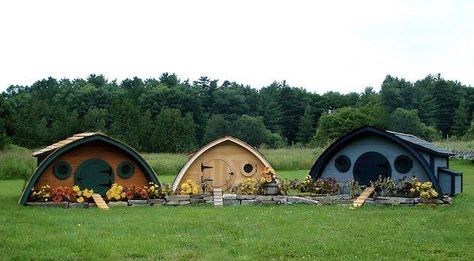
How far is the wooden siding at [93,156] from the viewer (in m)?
18.0

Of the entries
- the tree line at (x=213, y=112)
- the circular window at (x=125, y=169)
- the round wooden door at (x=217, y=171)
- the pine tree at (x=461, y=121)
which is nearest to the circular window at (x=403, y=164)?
the round wooden door at (x=217, y=171)

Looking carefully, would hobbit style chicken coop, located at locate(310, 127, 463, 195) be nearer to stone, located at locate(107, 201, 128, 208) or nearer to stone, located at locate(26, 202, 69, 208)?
stone, located at locate(107, 201, 128, 208)

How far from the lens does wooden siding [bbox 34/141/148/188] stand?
59.0 feet

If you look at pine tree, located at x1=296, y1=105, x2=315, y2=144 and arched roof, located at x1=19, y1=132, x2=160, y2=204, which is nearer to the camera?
arched roof, located at x1=19, y1=132, x2=160, y2=204

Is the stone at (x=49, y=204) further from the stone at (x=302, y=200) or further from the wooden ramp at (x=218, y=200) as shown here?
the stone at (x=302, y=200)

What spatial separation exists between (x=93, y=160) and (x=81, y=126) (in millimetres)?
42487

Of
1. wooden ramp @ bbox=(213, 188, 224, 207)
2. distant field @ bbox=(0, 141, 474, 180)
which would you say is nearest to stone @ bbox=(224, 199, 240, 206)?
wooden ramp @ bbox=(213, 188, 224, 207)

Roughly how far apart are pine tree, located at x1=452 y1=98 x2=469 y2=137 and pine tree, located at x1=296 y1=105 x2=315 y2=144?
57.2 ft

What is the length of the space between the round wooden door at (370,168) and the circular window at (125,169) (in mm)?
7177

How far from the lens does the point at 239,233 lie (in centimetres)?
1144

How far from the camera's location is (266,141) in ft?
232

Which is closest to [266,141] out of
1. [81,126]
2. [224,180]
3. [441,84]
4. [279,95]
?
[279,95]

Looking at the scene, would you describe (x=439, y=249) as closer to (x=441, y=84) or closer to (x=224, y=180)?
(x=224, y=180)

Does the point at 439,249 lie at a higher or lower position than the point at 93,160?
lower
